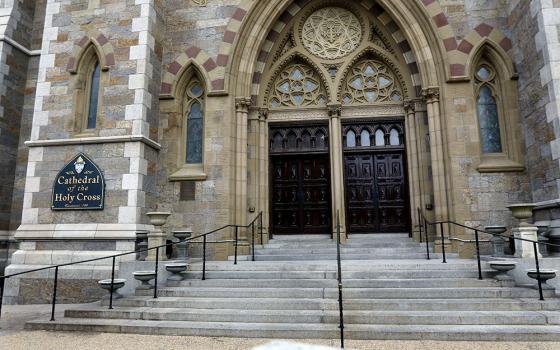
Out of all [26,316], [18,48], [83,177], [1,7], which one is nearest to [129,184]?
[83,177]

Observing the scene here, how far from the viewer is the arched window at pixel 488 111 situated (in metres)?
9.47

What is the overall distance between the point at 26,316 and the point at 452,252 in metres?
8.78

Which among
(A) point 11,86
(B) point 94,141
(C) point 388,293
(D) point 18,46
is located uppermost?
(D) point 18,46

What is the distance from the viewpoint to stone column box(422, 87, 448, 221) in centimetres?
921

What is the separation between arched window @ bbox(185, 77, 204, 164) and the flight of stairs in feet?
11.5

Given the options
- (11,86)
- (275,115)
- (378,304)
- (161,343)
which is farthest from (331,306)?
(11,86)

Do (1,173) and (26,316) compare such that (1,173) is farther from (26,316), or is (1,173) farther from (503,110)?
(503,110)

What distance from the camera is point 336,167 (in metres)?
10.3

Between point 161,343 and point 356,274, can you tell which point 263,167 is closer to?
point 356,274

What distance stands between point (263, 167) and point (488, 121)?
577 cm

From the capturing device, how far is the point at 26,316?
715cm

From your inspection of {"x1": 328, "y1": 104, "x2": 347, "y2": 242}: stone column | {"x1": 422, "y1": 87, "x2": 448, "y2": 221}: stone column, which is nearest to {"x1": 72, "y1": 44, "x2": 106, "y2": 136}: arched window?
{"x1": 328, "y1": 104, "x2": 347, "y2": 242}: stone column

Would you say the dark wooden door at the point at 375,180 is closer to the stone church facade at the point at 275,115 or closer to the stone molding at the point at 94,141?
the stone church facade at the point at 275,115

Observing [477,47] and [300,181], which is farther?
[300,181]
